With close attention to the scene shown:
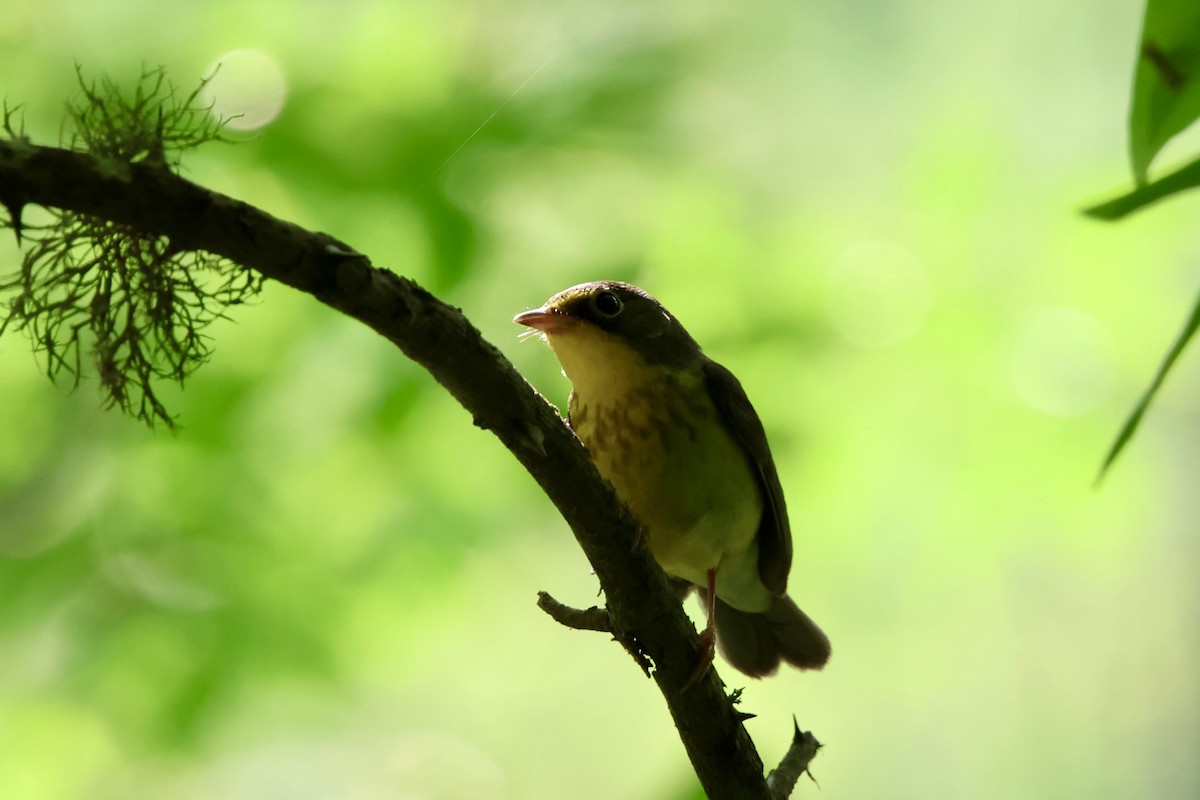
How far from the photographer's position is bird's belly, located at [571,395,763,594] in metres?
2.88

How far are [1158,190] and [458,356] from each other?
3.35 ft

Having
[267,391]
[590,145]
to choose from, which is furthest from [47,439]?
[590,145]

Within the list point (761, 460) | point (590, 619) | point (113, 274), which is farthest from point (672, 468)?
point (113, 274)

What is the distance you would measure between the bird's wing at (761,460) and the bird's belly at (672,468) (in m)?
0.05

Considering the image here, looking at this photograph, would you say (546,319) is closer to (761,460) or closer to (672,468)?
(672,468)

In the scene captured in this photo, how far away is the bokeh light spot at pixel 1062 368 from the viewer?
16.5ft

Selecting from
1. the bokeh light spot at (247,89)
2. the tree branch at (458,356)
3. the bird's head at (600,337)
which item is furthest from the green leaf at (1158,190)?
the bokeh light spot at (247,89)

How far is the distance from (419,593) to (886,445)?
226cm

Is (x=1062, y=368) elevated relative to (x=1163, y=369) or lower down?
elevated

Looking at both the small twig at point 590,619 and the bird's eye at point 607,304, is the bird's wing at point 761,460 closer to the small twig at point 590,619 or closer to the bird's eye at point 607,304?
the bird's eye at point 607,304

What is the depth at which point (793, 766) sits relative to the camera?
2734 millimetres

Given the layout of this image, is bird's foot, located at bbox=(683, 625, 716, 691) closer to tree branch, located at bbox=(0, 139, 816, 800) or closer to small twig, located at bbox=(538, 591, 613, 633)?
tree branch, located at bbox=(0, 139, 816, 800)

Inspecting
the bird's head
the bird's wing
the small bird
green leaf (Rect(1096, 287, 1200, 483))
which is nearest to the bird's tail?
the bird's wing

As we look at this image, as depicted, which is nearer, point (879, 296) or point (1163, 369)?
point (1163, 369)
